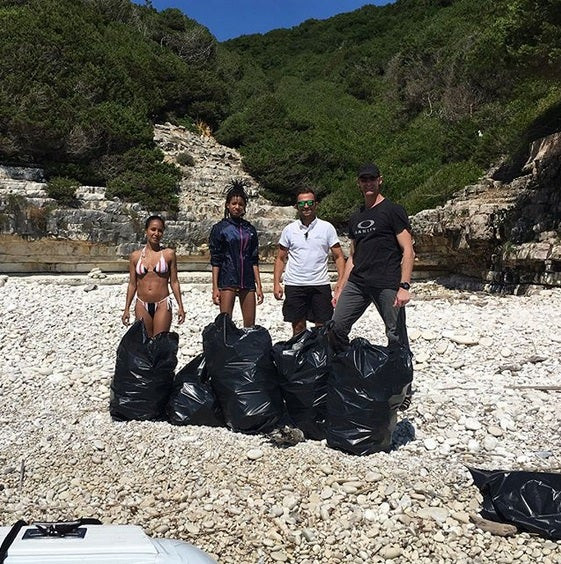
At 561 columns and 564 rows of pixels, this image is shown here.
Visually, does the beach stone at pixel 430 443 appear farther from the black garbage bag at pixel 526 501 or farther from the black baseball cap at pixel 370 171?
the black baseball cap at pixel 370 171

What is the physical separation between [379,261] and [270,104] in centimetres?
1507

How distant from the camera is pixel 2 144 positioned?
11.0m

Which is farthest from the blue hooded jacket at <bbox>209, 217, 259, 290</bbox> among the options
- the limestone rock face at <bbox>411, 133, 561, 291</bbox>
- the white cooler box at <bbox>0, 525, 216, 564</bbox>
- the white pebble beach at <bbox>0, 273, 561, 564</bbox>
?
the limestone rock face at <bbox>411, 133, 561, 291</bbox>

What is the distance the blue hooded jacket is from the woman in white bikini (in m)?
0.40

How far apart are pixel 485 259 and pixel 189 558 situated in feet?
29.6

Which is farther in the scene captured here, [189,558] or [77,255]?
[77,255]

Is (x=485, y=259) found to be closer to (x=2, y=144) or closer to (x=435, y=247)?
(x=435, y=247)

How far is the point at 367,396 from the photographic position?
3018 millimetres

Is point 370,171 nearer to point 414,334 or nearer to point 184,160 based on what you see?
point 414,334

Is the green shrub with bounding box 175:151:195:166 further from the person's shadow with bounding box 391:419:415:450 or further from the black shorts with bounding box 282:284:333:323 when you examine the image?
the person's shadow with bounding box 391:419:415:450

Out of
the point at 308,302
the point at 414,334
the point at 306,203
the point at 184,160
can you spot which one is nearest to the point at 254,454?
the point at 308,302

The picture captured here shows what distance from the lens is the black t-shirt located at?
358 cm

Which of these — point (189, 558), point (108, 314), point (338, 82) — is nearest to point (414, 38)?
point (338, 82)

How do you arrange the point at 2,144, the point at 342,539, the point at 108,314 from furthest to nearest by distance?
the point at 2,144 → the point at 108,314 → the point at 342,539
